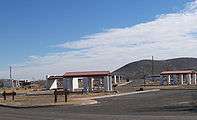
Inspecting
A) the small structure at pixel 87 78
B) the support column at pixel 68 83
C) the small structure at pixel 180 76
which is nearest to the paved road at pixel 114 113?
the small structure at pixel 87 78

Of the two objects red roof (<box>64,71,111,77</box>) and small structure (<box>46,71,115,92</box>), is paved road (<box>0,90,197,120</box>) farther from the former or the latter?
small structure (<box>46,71,115,92</box>)

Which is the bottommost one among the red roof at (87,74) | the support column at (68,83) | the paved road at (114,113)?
the paved road at (114,113)

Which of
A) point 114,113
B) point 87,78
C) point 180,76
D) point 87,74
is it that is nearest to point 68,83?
point 87,78

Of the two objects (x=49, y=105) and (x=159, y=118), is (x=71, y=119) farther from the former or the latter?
(x=49, y=105)

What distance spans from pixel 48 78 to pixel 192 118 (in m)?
69.6

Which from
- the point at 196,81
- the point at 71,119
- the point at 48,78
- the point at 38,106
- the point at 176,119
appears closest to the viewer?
the point at 176,119

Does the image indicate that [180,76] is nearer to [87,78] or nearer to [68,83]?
[87,78]

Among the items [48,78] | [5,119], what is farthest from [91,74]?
[5,119]

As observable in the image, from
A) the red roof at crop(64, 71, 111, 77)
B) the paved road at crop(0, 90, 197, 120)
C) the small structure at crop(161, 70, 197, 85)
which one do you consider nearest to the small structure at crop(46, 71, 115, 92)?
the red roof at crop(64, 71, 111, 77)

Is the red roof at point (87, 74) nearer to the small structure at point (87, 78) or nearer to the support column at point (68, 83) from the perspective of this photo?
the small structure at point (87, 78)

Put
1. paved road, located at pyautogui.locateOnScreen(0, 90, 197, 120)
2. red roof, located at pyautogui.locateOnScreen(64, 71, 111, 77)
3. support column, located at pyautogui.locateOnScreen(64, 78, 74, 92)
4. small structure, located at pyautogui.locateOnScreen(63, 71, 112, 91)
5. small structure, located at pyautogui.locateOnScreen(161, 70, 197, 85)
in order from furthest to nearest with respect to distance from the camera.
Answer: small structure, located at pyautogui.locateOnScreen(161, 70, 197, 85)
support column, located at pyautogui.locateOnScreen(64, 78, 74, 92)
small structure, located at pyautogui.locateOnScreen(63, 71, 112, 91)
red roof, located at pyautogui.locateOnScreen(64, 71, 111, 77)
paved road, located at pyautogui.locateOnScreen(0, 90, 197, 120)

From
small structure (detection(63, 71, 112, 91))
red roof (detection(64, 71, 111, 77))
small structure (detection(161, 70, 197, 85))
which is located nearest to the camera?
red roof (detection(64, 71, 111, 77))

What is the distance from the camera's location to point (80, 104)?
37188 mm

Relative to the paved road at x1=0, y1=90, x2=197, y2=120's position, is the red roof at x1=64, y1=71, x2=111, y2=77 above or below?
above
